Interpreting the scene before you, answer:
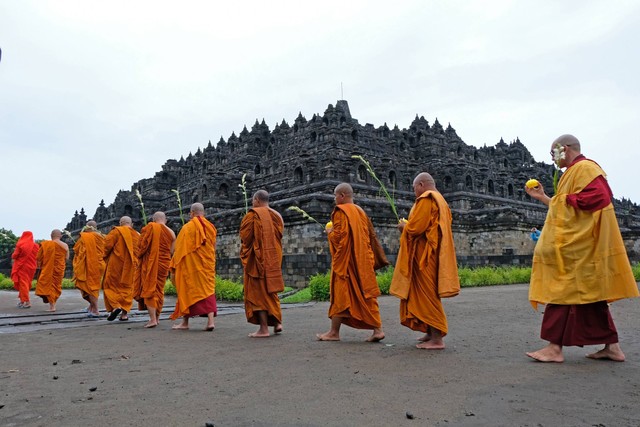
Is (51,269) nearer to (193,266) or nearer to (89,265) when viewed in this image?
(89,265)

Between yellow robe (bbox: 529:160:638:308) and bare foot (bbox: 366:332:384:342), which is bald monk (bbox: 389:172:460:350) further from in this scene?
yellow robe (bbox: 529:160:638:308)

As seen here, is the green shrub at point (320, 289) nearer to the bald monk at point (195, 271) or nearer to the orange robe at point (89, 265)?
the bald monk at point (195, 271)

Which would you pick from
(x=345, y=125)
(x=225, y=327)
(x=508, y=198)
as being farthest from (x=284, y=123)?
(x=225, y=327)

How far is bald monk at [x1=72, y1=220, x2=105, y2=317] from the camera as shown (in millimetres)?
9656

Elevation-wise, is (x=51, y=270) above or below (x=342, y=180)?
below

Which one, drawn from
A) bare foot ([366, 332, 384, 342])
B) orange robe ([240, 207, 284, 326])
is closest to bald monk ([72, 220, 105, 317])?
orange robe ([240, 207, 284, 326])

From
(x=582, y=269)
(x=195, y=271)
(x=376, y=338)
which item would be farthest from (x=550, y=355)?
(x=195, y=271)

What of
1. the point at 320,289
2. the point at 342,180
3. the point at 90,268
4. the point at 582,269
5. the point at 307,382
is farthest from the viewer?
the point at 342,180

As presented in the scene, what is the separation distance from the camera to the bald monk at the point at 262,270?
6.39 m

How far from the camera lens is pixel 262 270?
6430 mm

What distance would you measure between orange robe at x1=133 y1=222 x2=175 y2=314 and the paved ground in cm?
138

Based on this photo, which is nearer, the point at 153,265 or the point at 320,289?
the point at 153,265

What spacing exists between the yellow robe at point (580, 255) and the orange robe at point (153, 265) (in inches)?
221

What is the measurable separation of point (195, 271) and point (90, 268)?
3699 millimetres
